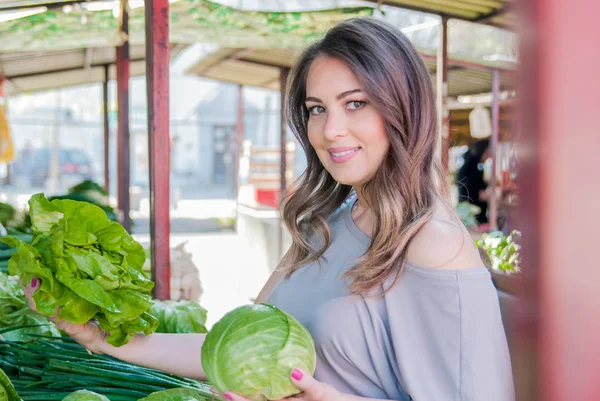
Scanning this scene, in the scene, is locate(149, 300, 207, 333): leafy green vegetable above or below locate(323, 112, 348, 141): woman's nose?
below

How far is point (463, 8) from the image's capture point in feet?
17.6

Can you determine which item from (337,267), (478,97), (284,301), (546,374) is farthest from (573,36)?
(478,97)

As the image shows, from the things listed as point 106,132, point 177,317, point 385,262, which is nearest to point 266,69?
point 106,132

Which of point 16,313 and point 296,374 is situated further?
point 16,313

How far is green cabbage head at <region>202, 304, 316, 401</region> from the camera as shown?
154 centimetres

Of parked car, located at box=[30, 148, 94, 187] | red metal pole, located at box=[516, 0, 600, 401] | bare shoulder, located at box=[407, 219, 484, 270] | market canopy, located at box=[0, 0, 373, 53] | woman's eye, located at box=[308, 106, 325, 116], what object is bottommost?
parked car, located at box=[30, 148, 94, 187]

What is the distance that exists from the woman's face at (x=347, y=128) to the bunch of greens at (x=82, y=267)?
2.35 feet

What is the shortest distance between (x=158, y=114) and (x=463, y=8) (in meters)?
3.21

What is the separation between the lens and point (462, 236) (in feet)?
5.40

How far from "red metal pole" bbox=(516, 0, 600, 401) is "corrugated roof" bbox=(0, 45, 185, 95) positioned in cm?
853

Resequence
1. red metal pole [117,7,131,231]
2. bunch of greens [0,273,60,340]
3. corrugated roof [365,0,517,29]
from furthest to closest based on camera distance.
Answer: red metal pole [117,7,131,231], corrugated roof [365,0,517,29], bunch of greens [0,273,60,340]

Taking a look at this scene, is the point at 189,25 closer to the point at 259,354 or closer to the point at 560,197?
the point at 259,354

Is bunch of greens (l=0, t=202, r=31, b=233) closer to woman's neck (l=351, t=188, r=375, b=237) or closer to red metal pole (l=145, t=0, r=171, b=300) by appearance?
red metal pole (l=145, t=0, r=171, b=300)

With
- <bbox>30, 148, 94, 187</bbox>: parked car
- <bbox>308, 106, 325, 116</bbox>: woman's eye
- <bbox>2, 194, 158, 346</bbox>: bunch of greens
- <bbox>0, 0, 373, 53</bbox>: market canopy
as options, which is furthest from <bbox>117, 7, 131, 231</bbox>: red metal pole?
<bbox>30, 148, 94, 187</bbox>: parked car
